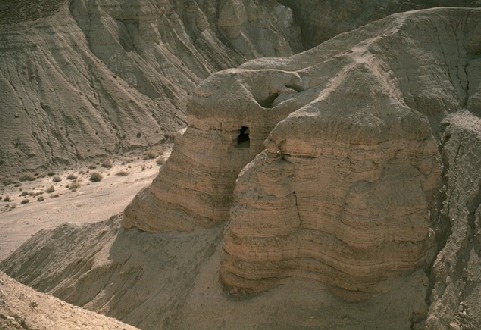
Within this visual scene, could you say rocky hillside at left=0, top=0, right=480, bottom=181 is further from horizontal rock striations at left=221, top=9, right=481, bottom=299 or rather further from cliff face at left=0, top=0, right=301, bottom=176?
horizontal rock striations at left=221, top=9, right=481, bottom=299

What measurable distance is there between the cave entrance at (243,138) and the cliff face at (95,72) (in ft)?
71.8

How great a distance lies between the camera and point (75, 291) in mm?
18781

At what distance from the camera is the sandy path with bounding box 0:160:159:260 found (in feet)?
96.2

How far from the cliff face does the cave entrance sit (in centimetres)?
2188

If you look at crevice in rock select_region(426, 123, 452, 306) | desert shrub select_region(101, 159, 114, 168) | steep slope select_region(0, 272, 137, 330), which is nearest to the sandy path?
desert shrub select_region(101, 159, 114, 168)

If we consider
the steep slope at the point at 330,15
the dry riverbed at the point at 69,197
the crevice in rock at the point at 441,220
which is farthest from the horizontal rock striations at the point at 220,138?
the steep slope at the point at 330,15

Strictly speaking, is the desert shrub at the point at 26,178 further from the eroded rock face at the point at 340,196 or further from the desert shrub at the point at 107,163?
the eroded rock face at the point at 340,196

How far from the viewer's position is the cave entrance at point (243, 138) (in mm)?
17156

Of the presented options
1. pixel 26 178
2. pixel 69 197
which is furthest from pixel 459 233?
pixel 26 178

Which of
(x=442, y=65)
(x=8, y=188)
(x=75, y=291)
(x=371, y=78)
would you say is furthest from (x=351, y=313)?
(x=8, y=188)

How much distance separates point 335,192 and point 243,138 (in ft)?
11.9

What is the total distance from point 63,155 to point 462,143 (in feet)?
87.9

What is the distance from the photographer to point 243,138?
17453 mm

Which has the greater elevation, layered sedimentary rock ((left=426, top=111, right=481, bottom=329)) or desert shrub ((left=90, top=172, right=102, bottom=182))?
layered sedimentary rock ((left=426, top=111, right=481, bottom=329))
